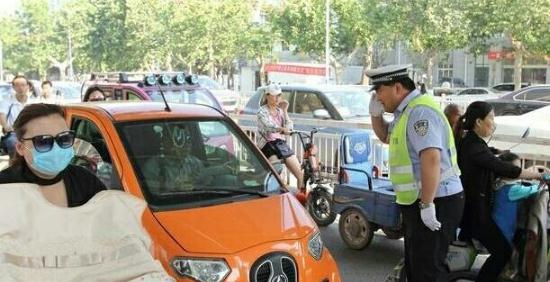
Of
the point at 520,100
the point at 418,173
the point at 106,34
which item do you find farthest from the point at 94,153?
the point at 106,34

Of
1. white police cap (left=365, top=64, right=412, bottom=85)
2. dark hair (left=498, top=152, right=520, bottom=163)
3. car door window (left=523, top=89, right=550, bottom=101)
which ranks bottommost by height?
dark hair (left=498, top=152, right=520, bottom=163)

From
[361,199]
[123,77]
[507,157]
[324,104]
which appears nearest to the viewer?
[507,157]

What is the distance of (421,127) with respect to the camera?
387 centimetres

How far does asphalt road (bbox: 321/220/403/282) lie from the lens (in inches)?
236

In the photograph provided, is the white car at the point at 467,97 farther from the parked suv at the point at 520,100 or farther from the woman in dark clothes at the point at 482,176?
the woman in dark clothes at the point at 482,176

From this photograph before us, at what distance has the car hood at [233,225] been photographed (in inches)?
151

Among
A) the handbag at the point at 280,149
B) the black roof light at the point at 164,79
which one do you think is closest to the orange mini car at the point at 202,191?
the handbag at the point at 280,149

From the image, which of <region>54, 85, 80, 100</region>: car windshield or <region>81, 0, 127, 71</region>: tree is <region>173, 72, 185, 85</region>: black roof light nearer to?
<region>54, 85, 80, 100</region>: car windshield

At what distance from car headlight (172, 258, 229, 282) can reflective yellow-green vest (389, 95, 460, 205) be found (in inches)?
47.4

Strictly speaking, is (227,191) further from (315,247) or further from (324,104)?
(324,104)

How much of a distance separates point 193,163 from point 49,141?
1.92 meters

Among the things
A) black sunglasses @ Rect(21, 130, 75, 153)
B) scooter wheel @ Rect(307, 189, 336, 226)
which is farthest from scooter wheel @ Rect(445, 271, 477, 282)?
black sunglasses @ Rect(21, 130, 75, 153)

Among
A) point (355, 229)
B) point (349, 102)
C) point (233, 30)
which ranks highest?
point (233, 30)

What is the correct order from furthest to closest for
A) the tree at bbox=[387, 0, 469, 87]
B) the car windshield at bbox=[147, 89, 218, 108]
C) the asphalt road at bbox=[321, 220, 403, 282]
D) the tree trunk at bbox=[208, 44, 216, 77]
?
the tree trunk at bbox=[208, 44, 216, 77] → the tree at bbox=[387, 0, 469, 87] → the car windshield at bbox=[147, 89, 218, 108] → the asphalt road at bbox=[321, 220, 403, 282]
